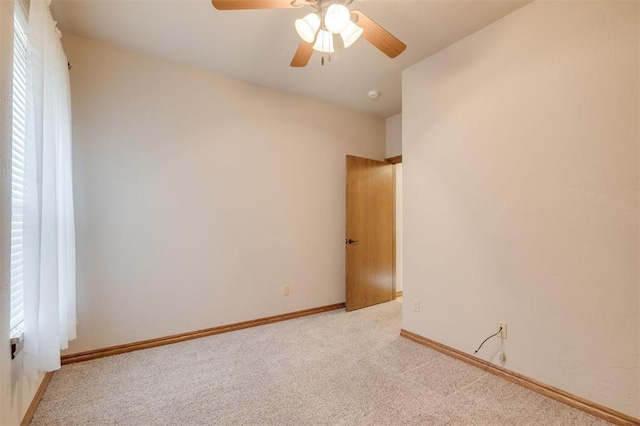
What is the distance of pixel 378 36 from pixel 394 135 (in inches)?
100

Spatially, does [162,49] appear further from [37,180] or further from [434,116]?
[434,116]

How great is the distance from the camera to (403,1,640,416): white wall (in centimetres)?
166

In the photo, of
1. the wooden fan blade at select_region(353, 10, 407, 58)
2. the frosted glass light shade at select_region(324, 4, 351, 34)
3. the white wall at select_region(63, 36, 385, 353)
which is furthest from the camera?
the white wall at select_region(63, 36, 385, 353)

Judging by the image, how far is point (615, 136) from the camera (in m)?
1.67

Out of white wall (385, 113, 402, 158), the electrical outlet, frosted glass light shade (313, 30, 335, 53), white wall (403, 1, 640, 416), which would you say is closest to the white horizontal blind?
frosted glass light shade (313, 30, 335, 53)

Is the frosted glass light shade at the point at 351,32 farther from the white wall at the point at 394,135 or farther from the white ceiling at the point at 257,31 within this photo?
the white wall at the point at 394,135

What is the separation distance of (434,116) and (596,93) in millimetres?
1095

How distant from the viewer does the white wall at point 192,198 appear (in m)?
2.40

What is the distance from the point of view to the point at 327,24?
5.02 feet

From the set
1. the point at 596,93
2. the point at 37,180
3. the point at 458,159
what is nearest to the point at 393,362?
the point at 458,159

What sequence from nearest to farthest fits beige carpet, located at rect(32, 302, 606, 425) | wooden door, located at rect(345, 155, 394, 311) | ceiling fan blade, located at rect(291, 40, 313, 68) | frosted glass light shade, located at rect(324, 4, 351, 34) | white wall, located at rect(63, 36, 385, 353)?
frosted glass light shade, located at rect(324, 4, 351, 34) < beige carpet, located at rect(32, 302, 606, 425) < ceiling fan blade, located at rect(291, 40, 313, 68) < white wall, located at rect(63, 36, 385, 353) < wooden door, located at rect(345, 155, 394, 311)

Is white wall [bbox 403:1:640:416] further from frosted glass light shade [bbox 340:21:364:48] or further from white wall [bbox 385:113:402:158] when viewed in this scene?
white wall [bbox 385:113:402:158]

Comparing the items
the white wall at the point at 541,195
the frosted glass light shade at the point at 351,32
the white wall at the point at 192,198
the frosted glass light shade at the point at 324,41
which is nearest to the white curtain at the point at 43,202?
the white wall at the point at 192,198

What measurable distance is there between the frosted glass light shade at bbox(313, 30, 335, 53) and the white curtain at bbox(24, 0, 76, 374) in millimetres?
1498
